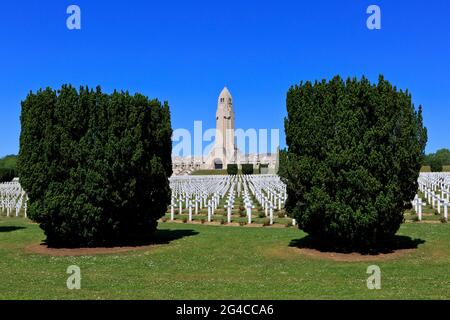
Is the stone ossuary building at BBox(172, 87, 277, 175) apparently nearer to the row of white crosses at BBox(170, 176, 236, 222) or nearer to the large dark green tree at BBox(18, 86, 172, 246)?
the row of white crosses at BBox(170, 176, 236, 222)

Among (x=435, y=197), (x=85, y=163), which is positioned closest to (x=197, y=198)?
(x=435, y=197)

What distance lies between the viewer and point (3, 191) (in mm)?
43438

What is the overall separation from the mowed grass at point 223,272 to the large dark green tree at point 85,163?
142cm

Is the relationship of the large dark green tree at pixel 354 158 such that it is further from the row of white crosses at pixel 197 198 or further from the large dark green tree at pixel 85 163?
the row of white crosses at pixel 197 198

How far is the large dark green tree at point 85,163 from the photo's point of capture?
51.7 feet

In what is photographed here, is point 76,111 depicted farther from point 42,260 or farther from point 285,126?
point 285,126

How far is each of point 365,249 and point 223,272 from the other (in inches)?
199

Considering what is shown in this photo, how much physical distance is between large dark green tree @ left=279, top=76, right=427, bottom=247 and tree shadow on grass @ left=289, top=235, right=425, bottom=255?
0.25m

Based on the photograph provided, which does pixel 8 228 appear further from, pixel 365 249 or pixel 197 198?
pixel 365 249

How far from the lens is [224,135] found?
11350cm

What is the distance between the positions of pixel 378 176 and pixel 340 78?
3.25m

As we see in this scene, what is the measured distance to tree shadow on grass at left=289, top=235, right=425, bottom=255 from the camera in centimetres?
1481

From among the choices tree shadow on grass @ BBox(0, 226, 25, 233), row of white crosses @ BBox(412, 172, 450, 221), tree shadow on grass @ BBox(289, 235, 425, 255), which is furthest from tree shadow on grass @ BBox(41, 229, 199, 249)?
row of white crosses @ BBox(412, 172, 450, 221)
